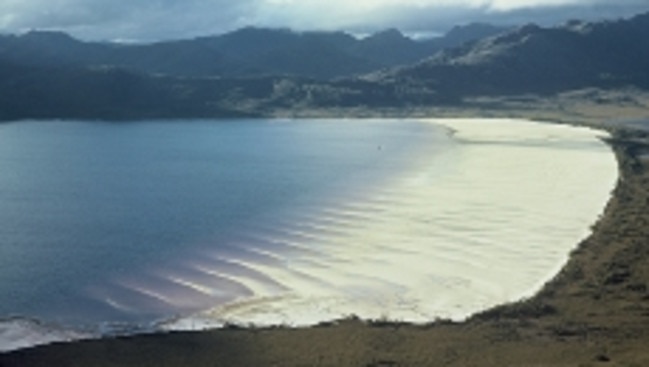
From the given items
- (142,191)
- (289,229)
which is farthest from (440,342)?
(142,191)

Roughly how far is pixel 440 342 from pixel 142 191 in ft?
187

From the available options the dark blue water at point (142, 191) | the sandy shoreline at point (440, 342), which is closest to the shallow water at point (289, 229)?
the dark blue water at point (142, 191)

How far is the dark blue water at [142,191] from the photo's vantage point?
167ft

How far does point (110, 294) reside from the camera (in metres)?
47.5

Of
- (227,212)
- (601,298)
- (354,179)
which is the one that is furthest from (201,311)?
(354,179)

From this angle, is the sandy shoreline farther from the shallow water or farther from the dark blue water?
the dark blue water

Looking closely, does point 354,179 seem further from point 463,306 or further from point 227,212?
point 463,306

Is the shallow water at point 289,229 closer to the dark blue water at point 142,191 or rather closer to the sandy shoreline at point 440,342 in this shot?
the dark blue water at point 142,191

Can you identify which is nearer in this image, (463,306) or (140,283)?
(463,306)

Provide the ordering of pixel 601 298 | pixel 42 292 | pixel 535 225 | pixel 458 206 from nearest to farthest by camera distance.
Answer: pixel 601 298
pixel 42 292
pixel 535 225
pixel 458 206

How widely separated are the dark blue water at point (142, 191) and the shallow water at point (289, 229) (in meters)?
0.26

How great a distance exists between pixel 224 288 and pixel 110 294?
6660 mm

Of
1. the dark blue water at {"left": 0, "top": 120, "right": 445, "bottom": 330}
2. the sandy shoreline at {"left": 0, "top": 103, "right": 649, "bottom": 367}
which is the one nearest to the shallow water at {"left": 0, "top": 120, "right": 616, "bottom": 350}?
the dark blue water at {"left": 0, "top": 120, "right": 445, "bottom": 330}

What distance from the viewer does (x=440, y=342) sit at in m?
37.5
